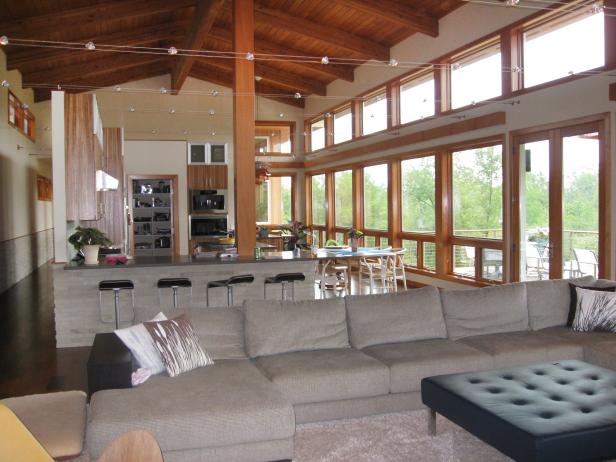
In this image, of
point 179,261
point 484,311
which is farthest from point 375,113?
point 484,311

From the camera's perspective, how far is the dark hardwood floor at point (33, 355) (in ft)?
15.3

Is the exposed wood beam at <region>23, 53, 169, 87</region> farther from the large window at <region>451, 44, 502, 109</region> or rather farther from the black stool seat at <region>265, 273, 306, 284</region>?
the black stool seat at <region>265, 273, 306, 284</region>

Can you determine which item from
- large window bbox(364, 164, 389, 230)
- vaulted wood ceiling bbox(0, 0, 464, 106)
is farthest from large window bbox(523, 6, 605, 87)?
large window bbox(364, 164, 389, 230)

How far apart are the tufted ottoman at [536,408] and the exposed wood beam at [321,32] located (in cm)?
797

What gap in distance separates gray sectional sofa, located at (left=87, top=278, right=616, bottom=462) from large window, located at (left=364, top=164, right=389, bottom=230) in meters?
6.54

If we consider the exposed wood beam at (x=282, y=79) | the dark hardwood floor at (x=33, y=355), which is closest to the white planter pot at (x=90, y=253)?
the dark hardwood floor at (x=33, y=355)

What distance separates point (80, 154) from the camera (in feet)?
21.1

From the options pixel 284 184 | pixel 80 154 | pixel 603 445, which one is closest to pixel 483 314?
pixel 603 445

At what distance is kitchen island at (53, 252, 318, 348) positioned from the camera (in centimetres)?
607

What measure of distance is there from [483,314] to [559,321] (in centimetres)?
77

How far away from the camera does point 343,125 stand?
13.2 m

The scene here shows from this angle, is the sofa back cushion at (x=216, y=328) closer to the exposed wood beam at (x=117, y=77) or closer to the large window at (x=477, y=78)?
the large window at (x=477, y=78)

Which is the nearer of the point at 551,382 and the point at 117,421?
the point at 117,421

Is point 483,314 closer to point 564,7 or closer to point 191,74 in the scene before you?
point 564,7
